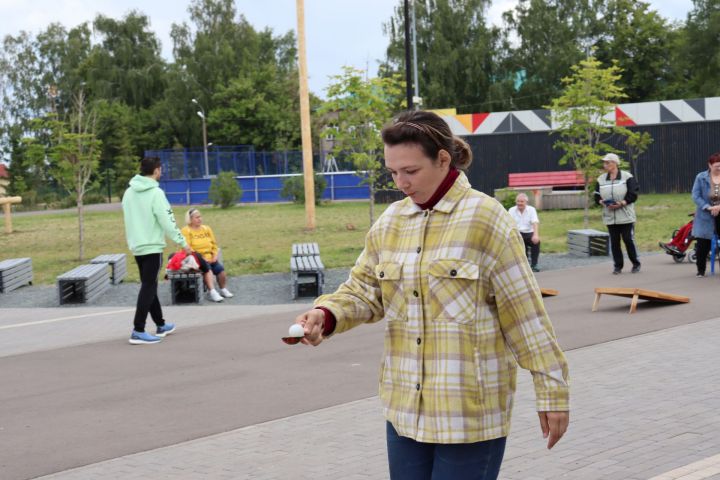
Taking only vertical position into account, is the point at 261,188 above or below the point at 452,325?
below

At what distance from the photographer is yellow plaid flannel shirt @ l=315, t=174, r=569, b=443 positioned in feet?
9.63

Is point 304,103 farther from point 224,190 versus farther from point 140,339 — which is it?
point 224,190

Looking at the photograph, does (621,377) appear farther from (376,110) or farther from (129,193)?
(376,110)

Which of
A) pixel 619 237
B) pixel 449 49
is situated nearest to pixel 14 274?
pixel 619 237

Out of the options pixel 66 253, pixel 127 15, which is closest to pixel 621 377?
pixel 66 253

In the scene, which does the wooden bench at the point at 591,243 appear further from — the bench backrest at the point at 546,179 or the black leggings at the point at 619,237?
the bench backrest at the point at 546,179

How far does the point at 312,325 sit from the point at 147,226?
7.05 meters

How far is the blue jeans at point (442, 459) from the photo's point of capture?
2924 millimetres

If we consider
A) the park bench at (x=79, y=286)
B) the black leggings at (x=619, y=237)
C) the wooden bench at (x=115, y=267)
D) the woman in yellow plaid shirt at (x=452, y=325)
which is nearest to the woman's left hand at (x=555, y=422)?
the woman in yellow plaid shirt at (x=452, y=325)

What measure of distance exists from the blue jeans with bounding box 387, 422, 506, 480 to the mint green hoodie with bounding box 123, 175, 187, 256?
7029 mm


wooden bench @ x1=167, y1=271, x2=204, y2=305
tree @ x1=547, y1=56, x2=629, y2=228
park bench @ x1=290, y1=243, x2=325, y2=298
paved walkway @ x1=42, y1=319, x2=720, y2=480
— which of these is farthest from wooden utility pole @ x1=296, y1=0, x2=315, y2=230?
paved walkway @ x1=42, y1=319, x2=720, y2=480

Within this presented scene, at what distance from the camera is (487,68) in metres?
65.8

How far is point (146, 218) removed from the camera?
32.3ft

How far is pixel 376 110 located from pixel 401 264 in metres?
18.5
